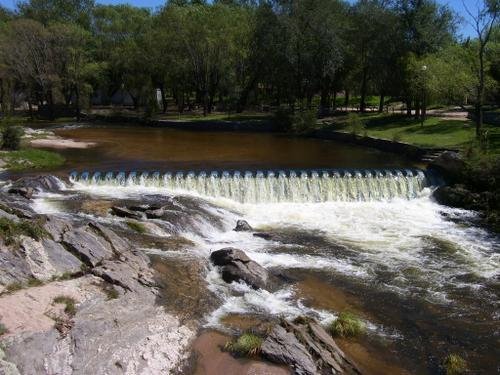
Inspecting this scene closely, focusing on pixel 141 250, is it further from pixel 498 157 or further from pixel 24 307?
pixel 498 157

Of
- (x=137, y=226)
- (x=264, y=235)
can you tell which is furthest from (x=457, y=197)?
(x=137, y=226)

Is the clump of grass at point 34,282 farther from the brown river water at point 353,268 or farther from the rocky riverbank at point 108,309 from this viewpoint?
the brown river water at point 353,268

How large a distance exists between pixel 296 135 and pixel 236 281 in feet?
102

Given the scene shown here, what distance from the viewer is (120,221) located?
679 inches

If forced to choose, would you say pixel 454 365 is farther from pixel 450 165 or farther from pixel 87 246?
pixel 450 165

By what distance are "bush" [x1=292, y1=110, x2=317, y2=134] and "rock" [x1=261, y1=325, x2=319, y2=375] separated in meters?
33.9

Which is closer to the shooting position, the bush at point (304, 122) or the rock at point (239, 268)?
the rock at point (239, 268)

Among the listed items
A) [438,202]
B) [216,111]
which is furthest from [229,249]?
[216,111]

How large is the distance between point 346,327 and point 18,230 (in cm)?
748

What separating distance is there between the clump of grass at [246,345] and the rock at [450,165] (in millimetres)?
17372

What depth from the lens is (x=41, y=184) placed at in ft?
72.1

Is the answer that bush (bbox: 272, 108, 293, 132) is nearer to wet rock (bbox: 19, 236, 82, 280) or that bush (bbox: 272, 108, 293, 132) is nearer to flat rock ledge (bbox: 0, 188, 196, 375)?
flat rock ledge (bbox: 0, 188, 196, 375)

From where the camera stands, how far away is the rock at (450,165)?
2441cm

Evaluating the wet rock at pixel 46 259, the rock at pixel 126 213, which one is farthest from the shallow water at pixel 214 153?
the wet rock at pixel 46 259
